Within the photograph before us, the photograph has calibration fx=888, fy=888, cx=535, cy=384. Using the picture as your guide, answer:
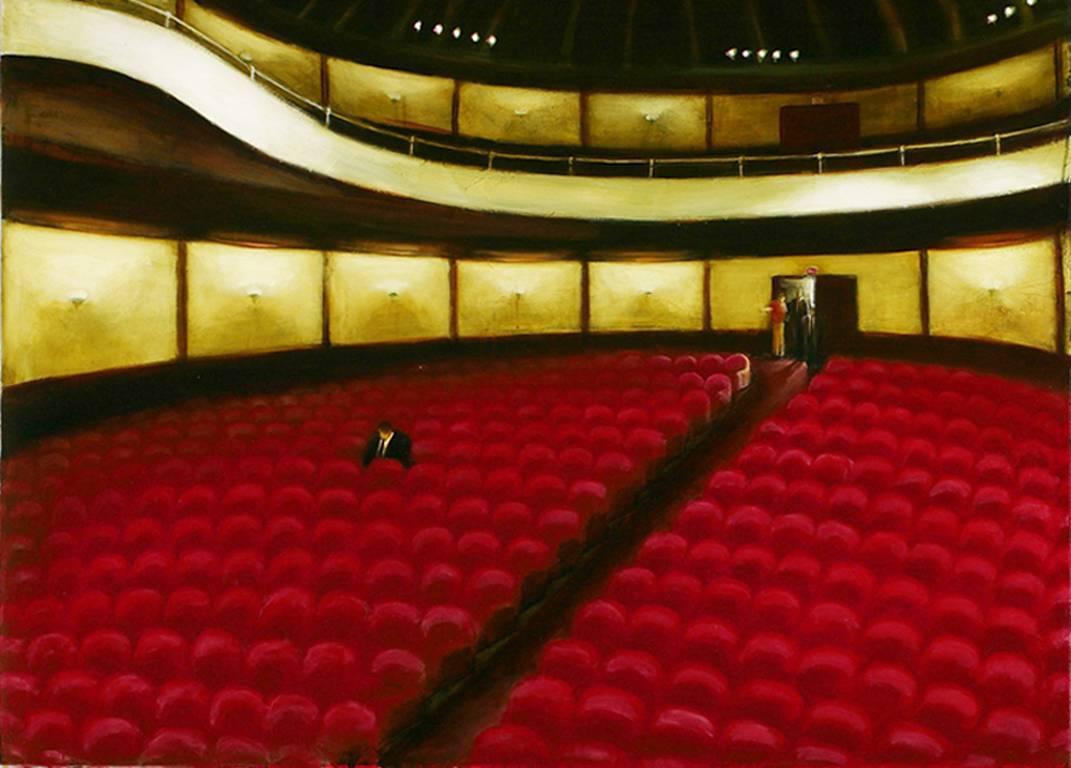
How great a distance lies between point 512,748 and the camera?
2271 mm

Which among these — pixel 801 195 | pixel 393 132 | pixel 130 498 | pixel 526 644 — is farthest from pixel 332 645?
pixel 801 195

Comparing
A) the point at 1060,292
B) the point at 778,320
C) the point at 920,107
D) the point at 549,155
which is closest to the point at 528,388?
the point at 778,320

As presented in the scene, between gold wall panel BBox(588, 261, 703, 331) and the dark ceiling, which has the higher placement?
the dark ceiling

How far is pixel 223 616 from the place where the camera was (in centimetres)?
275

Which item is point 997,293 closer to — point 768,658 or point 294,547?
point 768,658

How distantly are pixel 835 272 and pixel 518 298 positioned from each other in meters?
1.95

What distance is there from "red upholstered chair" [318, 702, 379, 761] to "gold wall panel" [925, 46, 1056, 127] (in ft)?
11.4

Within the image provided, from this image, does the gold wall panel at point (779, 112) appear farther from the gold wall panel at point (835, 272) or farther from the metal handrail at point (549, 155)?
the gold wall panel at point (835, 272)

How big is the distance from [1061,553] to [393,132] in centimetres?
446

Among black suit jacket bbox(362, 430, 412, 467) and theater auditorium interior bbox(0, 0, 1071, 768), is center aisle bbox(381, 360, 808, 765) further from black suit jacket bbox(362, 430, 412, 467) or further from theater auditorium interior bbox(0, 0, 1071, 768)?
black suit jacket bbox(362, 430, 412, 467)

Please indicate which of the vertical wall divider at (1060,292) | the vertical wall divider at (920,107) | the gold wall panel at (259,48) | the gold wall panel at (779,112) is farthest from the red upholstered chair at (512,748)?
the vertical wall divider at (920,107)

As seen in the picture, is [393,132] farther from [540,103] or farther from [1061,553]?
[1061,553]

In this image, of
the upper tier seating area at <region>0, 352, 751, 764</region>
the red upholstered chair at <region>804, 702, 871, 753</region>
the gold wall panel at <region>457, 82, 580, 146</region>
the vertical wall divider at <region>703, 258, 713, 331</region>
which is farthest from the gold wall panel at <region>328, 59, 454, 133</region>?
the red upholstered chair at <region>804, 702, 871, 753</region>

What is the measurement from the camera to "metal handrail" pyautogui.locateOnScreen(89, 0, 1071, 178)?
410 cm
